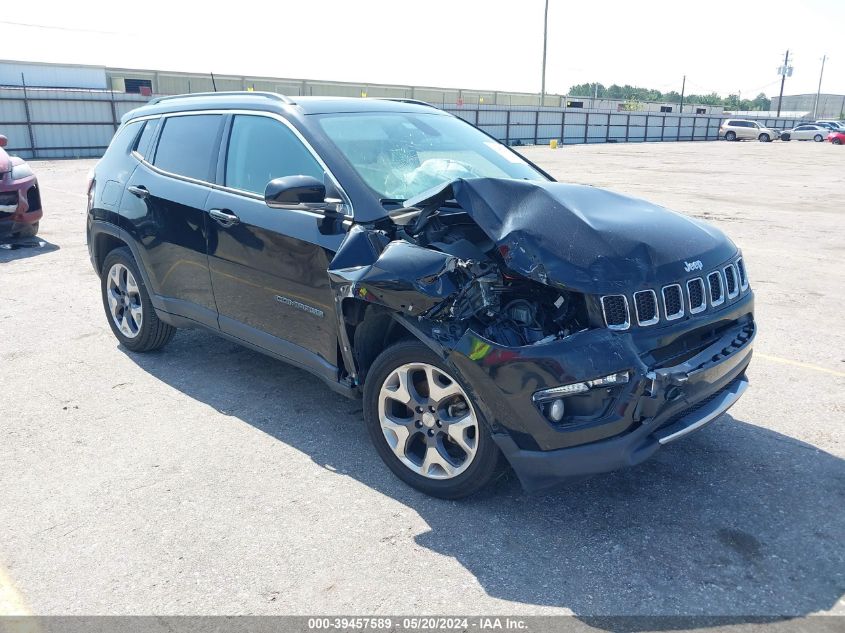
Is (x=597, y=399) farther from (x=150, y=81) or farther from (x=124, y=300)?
(x=150, y=81)

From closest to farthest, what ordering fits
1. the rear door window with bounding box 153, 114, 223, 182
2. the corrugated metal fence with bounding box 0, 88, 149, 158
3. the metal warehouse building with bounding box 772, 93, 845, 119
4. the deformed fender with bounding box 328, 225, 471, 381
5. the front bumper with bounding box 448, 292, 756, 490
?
1. the front bumper with bounding box 448, 292, 756, 490
2. the deformed fender with bounding box 328, 225, 471, 381
3. the rear door window with bounding box 153, 114, 223, 182
4. the corrugated metal fence with bounding box 0, 88, 149, 158
5. the metal warehouse building with bounding box 772, 93, 845, 119

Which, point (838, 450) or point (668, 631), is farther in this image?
point (838, 450)

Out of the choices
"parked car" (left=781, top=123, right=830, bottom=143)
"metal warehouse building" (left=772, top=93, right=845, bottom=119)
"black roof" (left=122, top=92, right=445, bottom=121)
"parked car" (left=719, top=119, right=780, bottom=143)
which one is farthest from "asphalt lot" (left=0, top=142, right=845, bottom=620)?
"metal warehouse building" (left=772, top=93, right=845, bottom=119)

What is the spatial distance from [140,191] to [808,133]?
184ft

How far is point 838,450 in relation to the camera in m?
3.95

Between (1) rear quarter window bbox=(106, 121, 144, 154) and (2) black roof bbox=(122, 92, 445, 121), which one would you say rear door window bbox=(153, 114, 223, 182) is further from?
(1) rear quarter window bbox=(106, 121, 144, 154)

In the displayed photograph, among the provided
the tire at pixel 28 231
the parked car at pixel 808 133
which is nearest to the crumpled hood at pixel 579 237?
the tire at pixel 28 231

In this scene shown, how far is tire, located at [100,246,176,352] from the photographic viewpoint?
540 centimetres

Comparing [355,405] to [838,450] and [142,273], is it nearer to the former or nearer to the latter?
[142,273]

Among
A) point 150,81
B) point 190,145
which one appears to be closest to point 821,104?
point 150,81

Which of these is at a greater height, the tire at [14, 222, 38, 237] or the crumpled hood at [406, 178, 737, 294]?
the crumpled hood at [406, 178, 737, 294]

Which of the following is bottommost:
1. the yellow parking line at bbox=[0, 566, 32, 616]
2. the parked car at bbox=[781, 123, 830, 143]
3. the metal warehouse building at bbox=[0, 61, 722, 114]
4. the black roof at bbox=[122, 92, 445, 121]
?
the parked car at bbox=[781, 123, 830, 143]

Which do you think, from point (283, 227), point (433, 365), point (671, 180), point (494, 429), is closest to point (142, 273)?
point (283, 227)

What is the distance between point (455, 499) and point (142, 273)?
3.06 m
